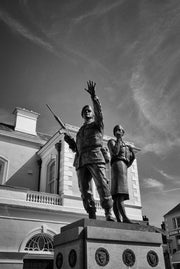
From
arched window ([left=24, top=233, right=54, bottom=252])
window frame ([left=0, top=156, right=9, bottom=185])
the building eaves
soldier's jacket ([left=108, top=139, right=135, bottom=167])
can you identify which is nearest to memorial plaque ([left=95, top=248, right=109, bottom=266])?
soldier's jacket ([left=108, top=139, right=135, bottom=167])

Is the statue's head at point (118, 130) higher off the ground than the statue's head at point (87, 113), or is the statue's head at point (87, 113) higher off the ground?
the statue's head at point (87, 113)

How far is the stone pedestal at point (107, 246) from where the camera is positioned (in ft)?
15.2

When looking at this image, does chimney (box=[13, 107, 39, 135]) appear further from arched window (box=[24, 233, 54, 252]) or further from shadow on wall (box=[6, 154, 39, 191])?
arched window (box=[24, 233, 54, 252])

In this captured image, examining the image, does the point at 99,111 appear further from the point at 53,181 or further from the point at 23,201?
the point at 53,181

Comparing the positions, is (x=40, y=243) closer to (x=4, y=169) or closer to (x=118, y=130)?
(x=4, y=169)

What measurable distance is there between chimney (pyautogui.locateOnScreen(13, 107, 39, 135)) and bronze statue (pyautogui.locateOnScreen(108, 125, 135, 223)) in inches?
673

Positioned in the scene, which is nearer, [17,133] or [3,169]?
[3,169]

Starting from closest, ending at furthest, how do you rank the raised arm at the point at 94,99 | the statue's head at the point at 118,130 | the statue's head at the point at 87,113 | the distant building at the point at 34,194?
the raised arm at the point at 94,99 < the statue's head at the point at 87,113 < the statue's head at the point at 118,130 < the distant building at the point at 34,194

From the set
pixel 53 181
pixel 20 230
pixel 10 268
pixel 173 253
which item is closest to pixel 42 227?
pixel 20 230

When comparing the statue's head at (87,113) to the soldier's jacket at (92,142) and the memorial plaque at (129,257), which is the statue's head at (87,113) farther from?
the memorial plaque at (129,257)

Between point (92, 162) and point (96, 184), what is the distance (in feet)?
1.52

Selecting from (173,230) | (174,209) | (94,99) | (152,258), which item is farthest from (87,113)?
(174,209)

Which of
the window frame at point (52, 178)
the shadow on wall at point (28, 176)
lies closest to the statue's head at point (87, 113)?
the window frame at point (52, 178)

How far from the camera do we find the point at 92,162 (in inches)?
224
